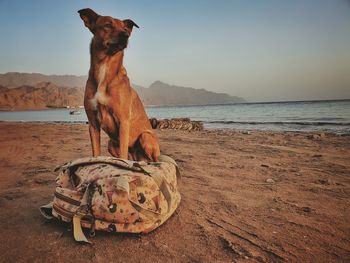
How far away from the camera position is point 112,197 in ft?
5.84

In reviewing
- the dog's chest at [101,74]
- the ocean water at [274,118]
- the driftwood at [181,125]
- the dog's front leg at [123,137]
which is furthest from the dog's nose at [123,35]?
the ocean water at [274,118]

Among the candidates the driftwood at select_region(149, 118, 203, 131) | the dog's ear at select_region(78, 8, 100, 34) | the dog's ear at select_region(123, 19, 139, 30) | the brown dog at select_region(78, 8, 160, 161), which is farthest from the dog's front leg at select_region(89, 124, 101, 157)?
the driftwood at select_region(149, 118, 203, 131)

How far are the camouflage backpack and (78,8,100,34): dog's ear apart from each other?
194 centimetres

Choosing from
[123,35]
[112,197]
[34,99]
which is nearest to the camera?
[112,197]

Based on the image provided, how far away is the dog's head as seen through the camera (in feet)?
9.77

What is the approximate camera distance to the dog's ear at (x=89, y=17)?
120 inches

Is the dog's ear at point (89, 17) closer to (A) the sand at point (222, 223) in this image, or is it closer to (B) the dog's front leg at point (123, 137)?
(B) the dog's front leg at point (123, 137)

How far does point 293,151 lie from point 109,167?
5.22 metres

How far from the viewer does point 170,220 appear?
222 cm

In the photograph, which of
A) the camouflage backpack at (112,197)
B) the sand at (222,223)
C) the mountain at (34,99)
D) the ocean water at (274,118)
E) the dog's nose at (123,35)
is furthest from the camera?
the mountain at (34,99)

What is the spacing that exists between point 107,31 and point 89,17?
13.6 inches

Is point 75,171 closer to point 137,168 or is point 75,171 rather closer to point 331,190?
point 137,168

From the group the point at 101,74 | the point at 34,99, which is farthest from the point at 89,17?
the point at 34,99

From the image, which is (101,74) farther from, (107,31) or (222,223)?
(222,223)
